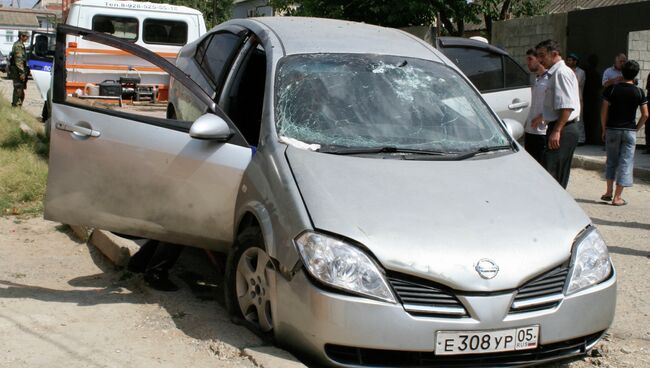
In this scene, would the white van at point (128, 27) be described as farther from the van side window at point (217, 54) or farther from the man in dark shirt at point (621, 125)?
the man in dark shirt at point (621, 125)

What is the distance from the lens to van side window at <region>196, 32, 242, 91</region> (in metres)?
5.86

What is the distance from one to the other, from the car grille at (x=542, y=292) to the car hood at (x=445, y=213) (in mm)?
54

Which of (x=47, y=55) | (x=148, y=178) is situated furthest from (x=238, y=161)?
(x=47, y=55)

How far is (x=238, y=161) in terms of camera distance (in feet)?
15.7

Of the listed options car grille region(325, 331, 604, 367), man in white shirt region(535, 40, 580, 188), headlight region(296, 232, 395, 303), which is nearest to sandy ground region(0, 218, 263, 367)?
car grille region(325, 331, 604, 367)

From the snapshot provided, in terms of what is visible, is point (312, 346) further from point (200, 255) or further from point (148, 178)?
point (200, 255)

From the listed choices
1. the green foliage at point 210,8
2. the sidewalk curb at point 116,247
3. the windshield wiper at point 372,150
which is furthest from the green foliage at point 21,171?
the green foliage at point 210,8

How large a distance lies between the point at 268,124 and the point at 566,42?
1156 cm

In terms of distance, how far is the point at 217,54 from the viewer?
6363 mm

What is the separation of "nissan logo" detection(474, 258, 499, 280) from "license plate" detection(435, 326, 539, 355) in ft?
0.84

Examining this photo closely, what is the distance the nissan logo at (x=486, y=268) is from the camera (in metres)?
3.79

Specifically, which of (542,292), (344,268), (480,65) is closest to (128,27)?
(480,65)

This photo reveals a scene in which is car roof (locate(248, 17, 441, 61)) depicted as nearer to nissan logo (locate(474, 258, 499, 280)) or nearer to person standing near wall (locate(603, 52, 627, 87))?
nissan logo (locate(474, 258, 499, 280))

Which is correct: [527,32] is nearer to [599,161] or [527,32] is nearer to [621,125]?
[599,161]
